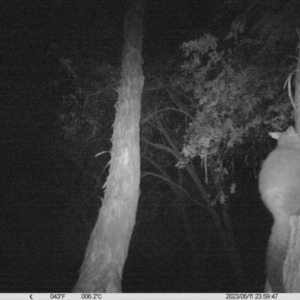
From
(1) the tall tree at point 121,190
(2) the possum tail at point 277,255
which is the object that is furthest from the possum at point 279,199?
(1) the tall tree at point 121,190

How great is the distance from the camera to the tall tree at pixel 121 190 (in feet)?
20.8

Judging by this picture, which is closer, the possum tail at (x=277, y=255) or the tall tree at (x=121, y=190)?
the possum tail at (x=277, y=255)

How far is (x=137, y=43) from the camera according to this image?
26.9ft

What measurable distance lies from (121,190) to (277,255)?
3.31 m

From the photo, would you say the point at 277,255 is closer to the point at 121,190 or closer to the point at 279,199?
the point at 279,199

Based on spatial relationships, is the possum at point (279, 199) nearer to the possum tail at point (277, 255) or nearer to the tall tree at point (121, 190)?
the possum tail at point (277, 255)

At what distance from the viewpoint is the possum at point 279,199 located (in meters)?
4.61

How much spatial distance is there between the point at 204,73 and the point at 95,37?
3.50 m

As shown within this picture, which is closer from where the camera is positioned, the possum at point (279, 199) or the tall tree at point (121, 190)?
the possum at point (279, 199)

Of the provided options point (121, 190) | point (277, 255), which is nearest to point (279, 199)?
point (277, 255)

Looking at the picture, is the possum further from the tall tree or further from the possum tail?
the tall tree

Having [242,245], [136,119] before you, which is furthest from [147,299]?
[242,245]

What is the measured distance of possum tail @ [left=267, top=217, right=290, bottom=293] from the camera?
4.53m

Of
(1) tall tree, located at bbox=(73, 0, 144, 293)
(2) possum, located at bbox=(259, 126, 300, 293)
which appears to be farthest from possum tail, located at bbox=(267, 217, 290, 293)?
(1) tall tree, located at bbox=(73, 0, 144, 293)
